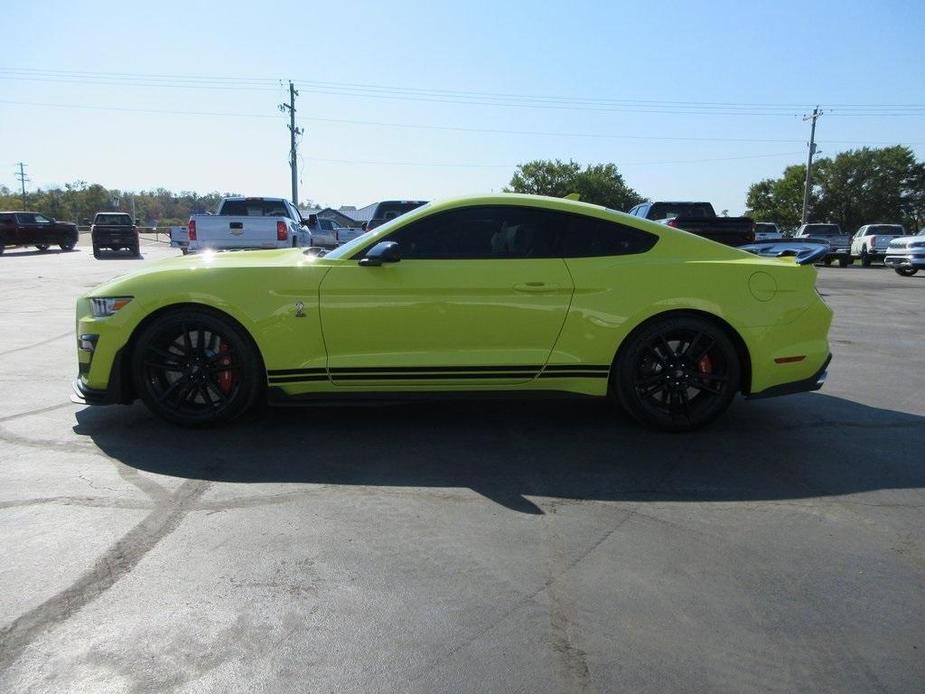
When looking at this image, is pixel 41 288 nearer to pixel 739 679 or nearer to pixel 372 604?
pixel 372 604

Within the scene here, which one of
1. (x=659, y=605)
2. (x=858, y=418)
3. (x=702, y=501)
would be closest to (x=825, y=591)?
(x=659, y=605)

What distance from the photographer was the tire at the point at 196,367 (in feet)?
16.0

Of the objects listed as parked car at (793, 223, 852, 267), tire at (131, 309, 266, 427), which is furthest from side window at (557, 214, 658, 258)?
parked car at (793, 223, 852, 267)

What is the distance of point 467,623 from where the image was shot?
2.71 m

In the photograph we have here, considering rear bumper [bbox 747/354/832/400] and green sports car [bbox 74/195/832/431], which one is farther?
rear bumper [bbox 747/354/832/400]

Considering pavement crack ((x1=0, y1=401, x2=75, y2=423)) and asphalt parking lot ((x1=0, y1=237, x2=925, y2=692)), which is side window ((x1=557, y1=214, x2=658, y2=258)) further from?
pavement crack ((x1=0, y1=401, x2=75, y2=423))

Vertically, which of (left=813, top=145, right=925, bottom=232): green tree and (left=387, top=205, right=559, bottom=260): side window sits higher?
(left=813, top=145, right=925, bottom=232): green tree

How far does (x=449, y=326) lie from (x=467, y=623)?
242 cm

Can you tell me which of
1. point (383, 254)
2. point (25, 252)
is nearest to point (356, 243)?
point (383, 254)

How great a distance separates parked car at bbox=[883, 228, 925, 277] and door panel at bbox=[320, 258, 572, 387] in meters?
22.4

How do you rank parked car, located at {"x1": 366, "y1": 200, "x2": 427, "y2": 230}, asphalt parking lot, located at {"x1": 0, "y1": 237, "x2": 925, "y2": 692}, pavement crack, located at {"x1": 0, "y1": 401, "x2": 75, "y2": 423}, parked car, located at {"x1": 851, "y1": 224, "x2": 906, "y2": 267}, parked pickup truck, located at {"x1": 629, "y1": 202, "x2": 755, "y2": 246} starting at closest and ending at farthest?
asphalt parking lot, located at {"x1": 0, "y1": 237, "x2": 925, "y2": 692}, pavement crack, located at {"x1": 0, "y1": 401, "x2": 75, "y2": 423}, parked pickup truck, located at {"x1": 629, "y1": 202, "x2": 755, "y2": 246}, parked car, located at {"x1": 366, "y1": 200, "x2": 427, "y2": 230}, parked car, located at {"x1": 851, "y1": 224, "x2": 906, "y2": 267}

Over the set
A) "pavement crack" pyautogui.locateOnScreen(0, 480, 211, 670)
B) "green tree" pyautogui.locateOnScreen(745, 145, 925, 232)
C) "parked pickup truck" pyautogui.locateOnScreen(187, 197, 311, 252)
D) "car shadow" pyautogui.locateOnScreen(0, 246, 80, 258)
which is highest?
"green tree" pyautogui.locateOnScreen(745, 145, 925, 232)

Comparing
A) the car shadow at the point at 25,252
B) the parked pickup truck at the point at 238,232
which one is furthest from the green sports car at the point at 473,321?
the car shadow at the point at 25,252

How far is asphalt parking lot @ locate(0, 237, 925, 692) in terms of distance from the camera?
2.48 meters
